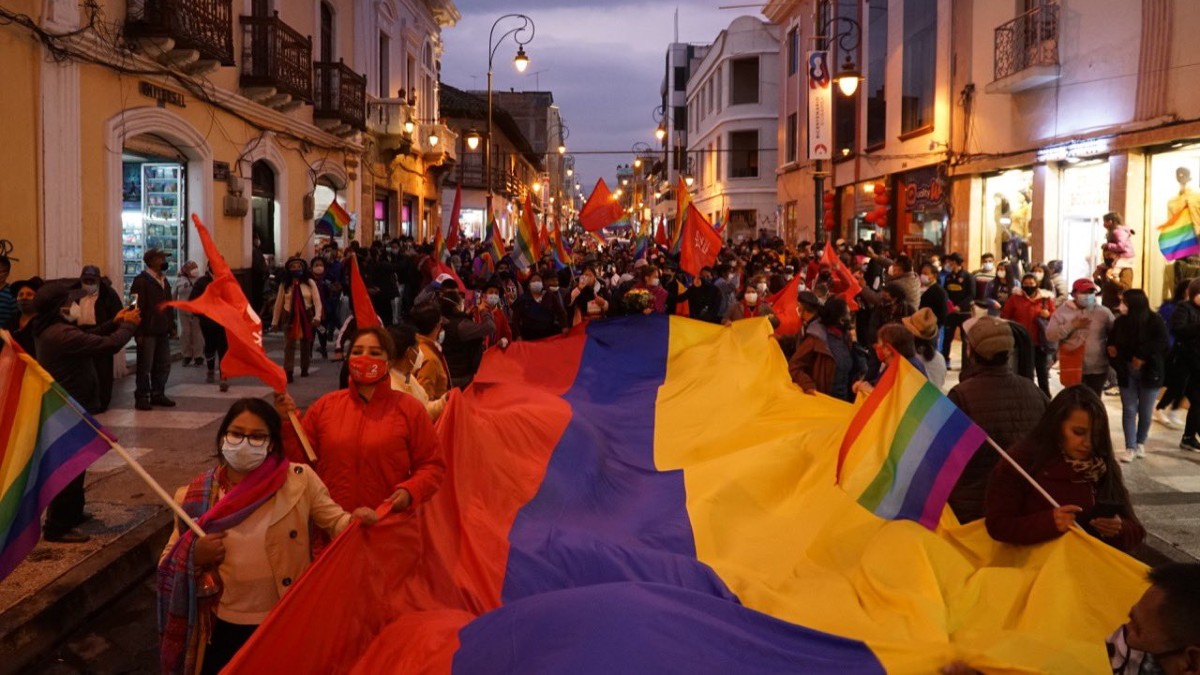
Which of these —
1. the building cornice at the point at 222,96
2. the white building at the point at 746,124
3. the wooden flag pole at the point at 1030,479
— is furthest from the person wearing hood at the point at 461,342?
the white building at the point at 746,124

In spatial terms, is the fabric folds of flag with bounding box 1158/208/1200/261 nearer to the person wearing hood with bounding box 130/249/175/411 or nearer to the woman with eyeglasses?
the person wearing hood with bounding box 130/249/175/411

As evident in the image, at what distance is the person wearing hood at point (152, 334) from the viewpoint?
1148cm

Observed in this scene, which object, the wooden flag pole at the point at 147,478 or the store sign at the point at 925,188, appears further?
the store sign at the point at 925,188

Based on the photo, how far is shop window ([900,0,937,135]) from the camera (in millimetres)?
23750

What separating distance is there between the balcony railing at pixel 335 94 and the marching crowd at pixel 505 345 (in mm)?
7375

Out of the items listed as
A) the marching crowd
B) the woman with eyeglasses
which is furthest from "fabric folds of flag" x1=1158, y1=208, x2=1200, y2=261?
the woman with eyeglasses

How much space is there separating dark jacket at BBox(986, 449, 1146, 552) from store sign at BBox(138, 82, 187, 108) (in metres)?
13.9

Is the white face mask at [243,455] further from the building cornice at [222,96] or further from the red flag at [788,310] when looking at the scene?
the building cornice at [222,96]

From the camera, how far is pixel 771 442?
296 inches

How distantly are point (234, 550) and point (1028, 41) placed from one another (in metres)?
18.3

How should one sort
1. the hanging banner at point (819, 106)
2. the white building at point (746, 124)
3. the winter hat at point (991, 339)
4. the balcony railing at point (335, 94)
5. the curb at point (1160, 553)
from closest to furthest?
the winter hat at point (991, 339) < the curb at point (1160, 553) < the balcony railing at point (335, 94) < the hanging banner at point (819, 106) < the white building at point (746, 124)

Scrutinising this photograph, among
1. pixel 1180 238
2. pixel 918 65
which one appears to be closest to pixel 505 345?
pixel 1180 238

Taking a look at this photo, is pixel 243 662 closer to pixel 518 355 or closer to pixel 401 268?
pixel 518 355

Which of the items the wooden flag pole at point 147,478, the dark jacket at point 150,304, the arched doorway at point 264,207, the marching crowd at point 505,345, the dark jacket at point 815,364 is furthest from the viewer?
the arched doorway at point 264,207
